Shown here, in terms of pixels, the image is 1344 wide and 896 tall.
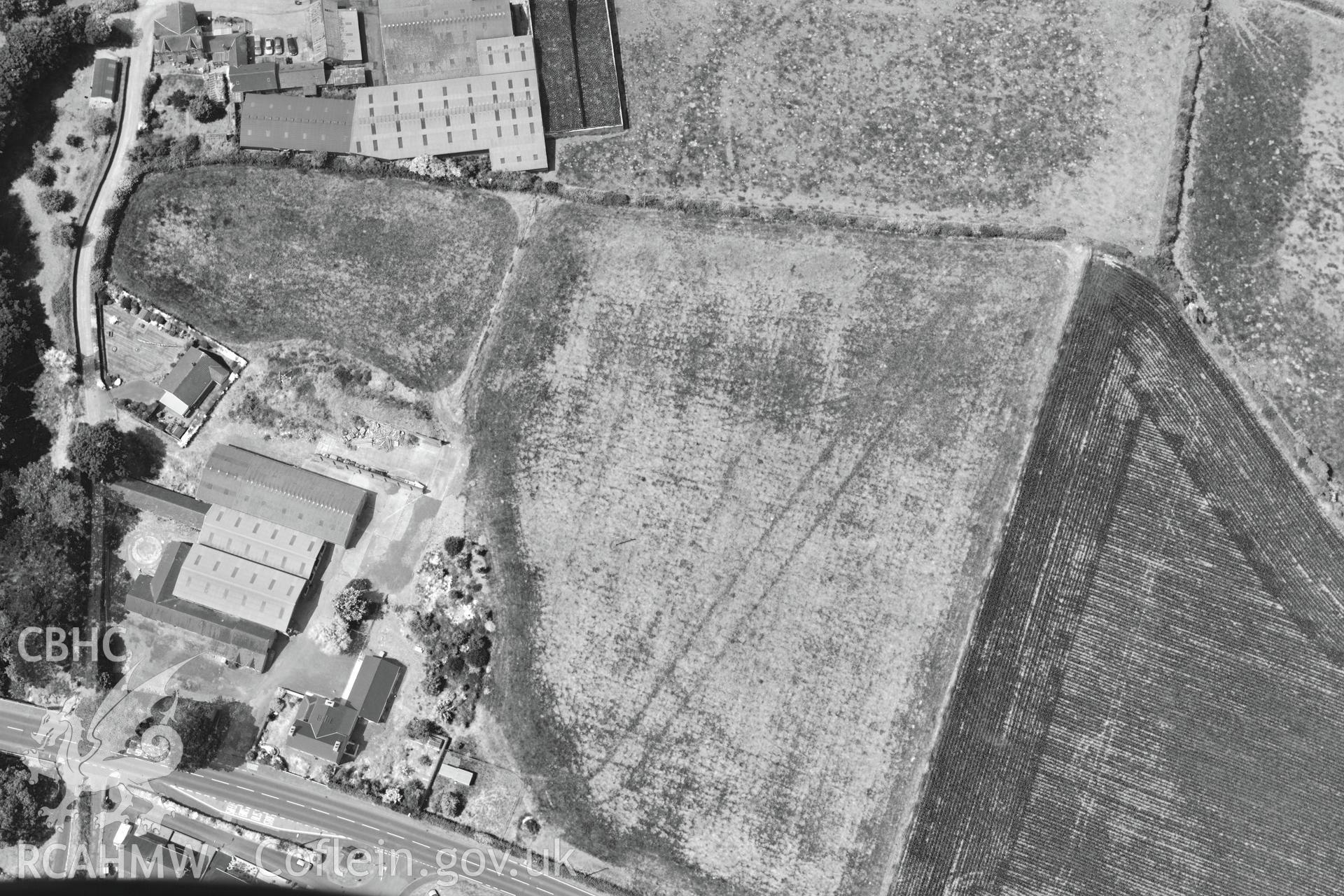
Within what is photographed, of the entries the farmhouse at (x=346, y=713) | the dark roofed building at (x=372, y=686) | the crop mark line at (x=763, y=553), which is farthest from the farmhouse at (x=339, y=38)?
the crop mark line at (x=763, y=553)

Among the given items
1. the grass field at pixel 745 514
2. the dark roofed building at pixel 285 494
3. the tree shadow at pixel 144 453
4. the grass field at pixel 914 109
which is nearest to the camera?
the grass field at pixel 745 514

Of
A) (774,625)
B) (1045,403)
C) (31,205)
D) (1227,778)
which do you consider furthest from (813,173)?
(31,205)

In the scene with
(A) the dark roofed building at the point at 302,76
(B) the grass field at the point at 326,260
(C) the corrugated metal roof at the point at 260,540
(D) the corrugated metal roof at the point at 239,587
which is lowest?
(D) the corrugated metal roof at the point at 239,587

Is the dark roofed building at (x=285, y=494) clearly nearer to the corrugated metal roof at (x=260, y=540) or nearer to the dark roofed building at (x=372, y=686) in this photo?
the corrugated metal roof at (x=260, y=540)

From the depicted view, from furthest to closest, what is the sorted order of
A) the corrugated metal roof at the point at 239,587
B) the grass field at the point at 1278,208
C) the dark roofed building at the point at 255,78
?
the dark roofed building at the point at 255,78
the grass field at the point at 1278,208
the corrugated metal roof at the point at 239,587

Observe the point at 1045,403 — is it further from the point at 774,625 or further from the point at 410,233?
the point at 410,233

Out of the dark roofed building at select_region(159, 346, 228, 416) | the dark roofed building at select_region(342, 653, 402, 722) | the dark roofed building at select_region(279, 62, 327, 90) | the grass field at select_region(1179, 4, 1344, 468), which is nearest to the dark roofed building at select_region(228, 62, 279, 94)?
the dark roofed building at select_region(279, 62, 327, 90)

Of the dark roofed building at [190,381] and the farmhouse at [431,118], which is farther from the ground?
the farmhouse at [431,118]
